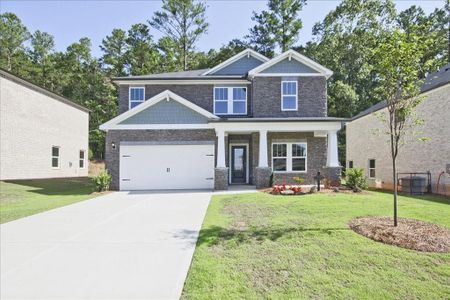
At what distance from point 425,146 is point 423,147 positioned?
0.20m

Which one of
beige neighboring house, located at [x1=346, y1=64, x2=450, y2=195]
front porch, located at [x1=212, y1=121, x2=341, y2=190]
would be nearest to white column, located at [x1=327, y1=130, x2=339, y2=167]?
front porch, located at [x1=212, y1=121, x2=341, y2=190]

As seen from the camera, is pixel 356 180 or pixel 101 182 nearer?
pixel 356 180

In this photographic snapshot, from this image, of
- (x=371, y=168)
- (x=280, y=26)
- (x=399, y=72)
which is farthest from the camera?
(x=280, y=26)

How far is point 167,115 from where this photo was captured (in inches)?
660

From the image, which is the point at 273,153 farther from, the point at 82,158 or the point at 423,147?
the point at 82,158

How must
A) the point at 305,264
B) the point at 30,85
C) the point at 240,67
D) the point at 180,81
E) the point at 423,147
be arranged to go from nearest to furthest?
1. the point at 305,264
2. the point at 423,147
3. the point at 180,81
4. the point at 30,85
5. the point at 240,67

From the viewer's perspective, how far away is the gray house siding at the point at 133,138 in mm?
16672

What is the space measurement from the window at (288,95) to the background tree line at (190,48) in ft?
53.1

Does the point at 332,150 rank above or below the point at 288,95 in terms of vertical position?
below

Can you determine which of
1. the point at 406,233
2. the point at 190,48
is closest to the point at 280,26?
the point at 190,48

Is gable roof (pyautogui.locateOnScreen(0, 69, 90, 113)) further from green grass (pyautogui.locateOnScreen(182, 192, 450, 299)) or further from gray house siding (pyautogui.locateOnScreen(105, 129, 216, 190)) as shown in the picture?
green grass (pyautogui.locateOnScreen(182, 192, 450, 299))

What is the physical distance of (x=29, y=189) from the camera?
16156 mm

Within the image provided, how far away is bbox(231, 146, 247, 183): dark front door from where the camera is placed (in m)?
18.6

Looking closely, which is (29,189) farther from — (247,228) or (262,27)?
(262,27)
